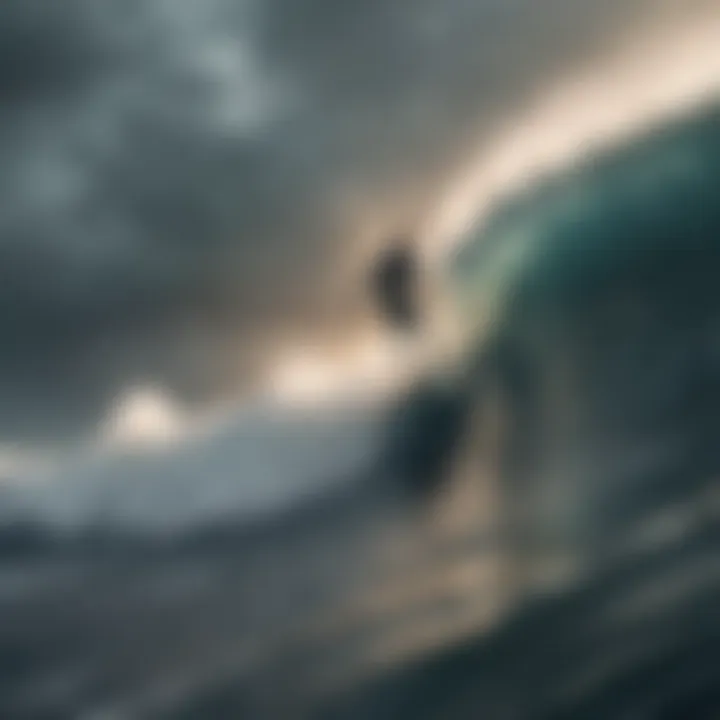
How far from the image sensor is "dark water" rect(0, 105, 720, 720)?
1695mm

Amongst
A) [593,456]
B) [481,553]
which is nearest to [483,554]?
[481,553]

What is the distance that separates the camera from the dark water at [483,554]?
1695mm

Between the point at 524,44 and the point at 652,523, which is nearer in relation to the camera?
the point at 524,44

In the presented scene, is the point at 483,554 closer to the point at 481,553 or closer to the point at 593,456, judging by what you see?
the point at 481,553

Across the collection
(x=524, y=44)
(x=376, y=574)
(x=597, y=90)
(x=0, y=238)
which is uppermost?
(x=0, y=238)

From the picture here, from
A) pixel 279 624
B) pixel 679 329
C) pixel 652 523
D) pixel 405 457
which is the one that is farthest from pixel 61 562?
pixel 679 329

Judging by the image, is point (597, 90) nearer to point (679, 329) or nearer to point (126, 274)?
point (679, 329)

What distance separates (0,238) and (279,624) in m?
0.85

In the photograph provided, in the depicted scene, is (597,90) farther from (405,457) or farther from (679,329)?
(405,457)

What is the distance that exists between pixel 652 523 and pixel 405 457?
479 mm

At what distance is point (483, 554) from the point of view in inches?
67.5

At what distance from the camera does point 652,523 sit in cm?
172

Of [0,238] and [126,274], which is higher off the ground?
[0,238]

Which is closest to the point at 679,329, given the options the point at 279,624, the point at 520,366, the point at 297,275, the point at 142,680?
the point at 520,366
